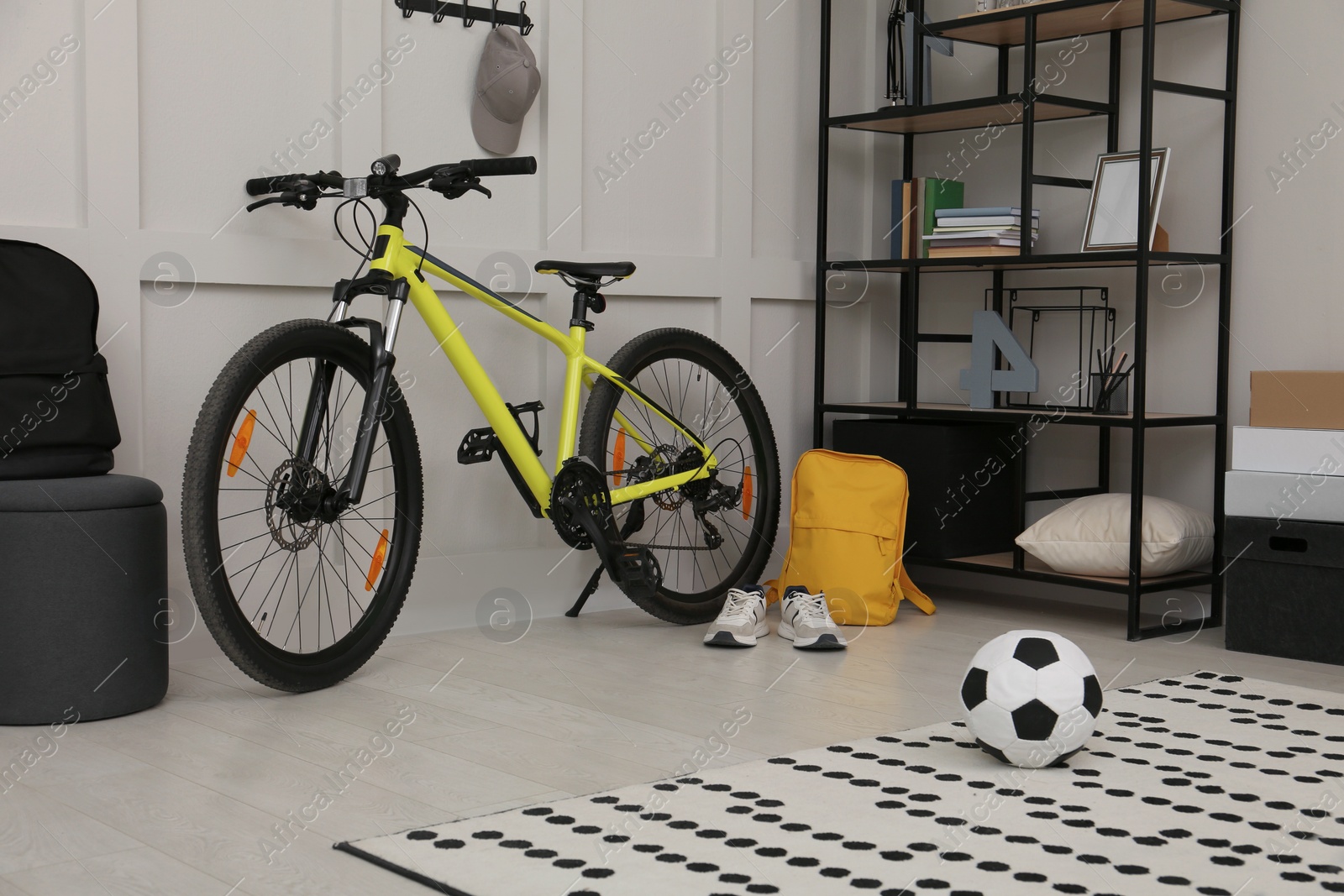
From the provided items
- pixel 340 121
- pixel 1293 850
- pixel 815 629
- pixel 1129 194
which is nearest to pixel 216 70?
pixel 340 121

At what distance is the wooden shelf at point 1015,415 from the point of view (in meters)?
3.04

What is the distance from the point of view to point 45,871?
1.55 metres

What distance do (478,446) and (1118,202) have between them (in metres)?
1.59

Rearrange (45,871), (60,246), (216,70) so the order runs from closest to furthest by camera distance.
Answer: (45,871) < (60,246) < (216,70)

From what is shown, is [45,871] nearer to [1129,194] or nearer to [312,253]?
[312,253]

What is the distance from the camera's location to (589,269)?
2.92 meters

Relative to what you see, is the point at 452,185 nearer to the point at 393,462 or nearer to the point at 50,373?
the point at 393,462

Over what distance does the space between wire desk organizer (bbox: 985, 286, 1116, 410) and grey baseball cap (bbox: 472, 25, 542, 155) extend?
1.38 meters

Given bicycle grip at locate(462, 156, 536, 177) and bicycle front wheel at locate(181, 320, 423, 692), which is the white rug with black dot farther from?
bicycle grip at locate(462, 156, 536, 177)

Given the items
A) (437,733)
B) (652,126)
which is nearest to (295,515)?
(437,733)

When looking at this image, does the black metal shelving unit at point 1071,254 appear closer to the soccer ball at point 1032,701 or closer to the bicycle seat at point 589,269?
the bicycle seat at point 589,269

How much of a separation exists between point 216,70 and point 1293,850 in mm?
2317

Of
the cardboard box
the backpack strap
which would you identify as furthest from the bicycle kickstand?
the cardboard box

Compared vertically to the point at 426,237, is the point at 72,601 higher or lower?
lower
